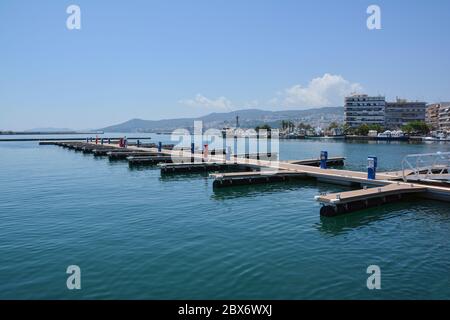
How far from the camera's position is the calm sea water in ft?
36.6

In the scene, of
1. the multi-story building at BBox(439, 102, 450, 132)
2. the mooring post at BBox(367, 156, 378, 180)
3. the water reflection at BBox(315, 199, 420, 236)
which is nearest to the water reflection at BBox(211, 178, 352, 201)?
the mooring post at BBox(367, 156, 378, 180)

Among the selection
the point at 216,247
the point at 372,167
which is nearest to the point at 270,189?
the point at 372,167

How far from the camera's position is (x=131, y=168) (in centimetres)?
4462

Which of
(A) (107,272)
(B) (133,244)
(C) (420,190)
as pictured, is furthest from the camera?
(C) (420,190)

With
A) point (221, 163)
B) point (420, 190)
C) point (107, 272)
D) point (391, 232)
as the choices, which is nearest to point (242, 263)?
point (107, 272)

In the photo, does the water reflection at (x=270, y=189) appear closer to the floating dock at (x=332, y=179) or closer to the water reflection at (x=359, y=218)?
the floating dock at (x=332, y=179)

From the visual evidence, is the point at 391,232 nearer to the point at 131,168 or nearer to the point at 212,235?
the point at 212,235

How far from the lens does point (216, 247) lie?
14.8m

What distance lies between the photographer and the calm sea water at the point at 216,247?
36.6 feet
